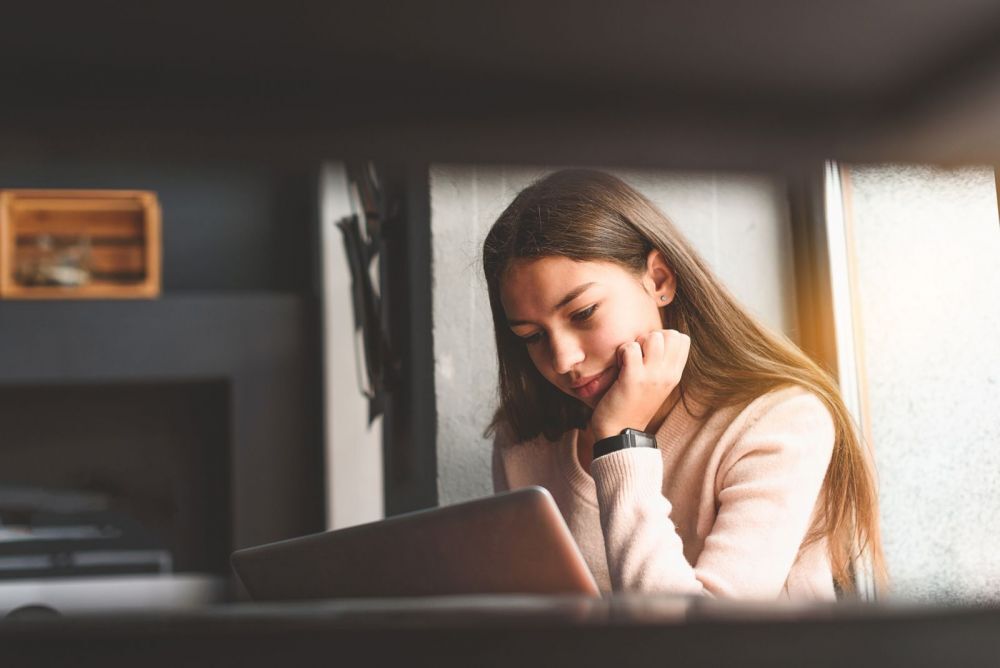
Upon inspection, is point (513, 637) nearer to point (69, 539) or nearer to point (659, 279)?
point (659, 279)

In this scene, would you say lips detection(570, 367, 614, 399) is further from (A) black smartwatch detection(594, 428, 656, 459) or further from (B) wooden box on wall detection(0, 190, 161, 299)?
(B) wooden box on wall detection(0, 190, 161, 299)

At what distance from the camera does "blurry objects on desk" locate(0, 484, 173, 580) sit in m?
2.71

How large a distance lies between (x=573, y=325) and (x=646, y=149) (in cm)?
58

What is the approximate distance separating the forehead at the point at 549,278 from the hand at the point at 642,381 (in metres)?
0.06

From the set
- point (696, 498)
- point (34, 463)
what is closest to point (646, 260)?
point (696, 498)

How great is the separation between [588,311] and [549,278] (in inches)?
1.8

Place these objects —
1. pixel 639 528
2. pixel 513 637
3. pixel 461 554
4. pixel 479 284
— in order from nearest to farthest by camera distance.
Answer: pixel 513 637 < pixel 461 554 < pixel 639 528 < pixel 479 284

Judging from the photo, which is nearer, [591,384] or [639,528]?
[639,528]

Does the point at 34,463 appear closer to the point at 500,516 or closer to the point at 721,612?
the point at 500,516

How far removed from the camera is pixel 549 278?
80 cm

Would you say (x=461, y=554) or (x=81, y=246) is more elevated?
(x=81, y=246)

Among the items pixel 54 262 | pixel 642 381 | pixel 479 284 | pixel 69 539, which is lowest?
pixel 69 539

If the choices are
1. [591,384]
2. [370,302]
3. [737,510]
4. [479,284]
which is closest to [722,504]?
[737,510]

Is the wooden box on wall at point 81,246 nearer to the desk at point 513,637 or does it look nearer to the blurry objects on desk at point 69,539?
the blurry objects on desk at point 69,539
